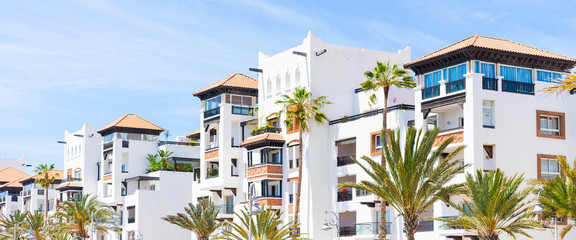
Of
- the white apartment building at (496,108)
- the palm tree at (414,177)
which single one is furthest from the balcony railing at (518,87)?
the palm tree at (414,177)

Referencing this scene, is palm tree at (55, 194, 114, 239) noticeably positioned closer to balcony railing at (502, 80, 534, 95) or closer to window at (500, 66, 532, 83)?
window at (500, 66, 532, 83)

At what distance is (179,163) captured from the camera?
86250 mm

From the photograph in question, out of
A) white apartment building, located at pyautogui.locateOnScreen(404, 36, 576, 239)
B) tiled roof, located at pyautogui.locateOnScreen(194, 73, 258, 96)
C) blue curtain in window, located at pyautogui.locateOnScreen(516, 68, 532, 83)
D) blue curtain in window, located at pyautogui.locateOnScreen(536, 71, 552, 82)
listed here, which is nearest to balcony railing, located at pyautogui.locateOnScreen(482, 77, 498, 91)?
white apartment building, located at pyautogui.locateOnScreen(404, 36, 576, 239)

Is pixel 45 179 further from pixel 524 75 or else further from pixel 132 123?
pixel 524 75

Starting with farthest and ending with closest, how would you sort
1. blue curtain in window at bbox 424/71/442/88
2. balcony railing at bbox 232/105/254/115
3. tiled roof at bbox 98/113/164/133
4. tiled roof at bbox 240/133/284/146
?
tiled roof at bbox 98/113/164/133, balcony railing at bbox 232/105/254/115, tiled roof at bbox 240/133/284/146, blue curtain in window at bbox 424/71/442/88

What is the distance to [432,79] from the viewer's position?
54750mm

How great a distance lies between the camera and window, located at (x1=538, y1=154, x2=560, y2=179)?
173ft

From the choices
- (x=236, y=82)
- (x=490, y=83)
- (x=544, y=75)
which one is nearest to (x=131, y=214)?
(x=236, y=82)

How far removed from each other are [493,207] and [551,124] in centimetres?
1155

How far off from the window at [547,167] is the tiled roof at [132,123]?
150 feet

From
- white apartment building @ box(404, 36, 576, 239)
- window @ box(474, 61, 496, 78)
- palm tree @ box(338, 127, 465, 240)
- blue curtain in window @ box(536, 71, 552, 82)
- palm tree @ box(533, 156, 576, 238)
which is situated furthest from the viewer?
blue curtain in window @ box(536, 71, 552, 82)

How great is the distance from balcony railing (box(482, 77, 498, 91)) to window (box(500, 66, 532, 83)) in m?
1.22

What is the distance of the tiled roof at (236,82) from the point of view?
7475cm

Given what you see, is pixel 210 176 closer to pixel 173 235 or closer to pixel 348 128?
pixel 173 235
